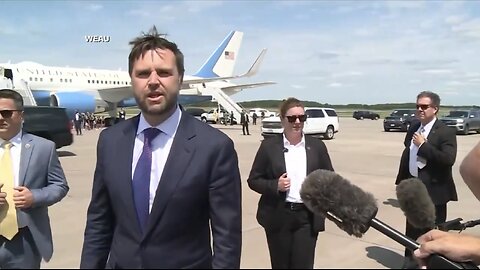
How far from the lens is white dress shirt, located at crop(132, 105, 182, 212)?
1.96 m

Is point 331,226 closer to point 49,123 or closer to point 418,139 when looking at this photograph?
point 418,139

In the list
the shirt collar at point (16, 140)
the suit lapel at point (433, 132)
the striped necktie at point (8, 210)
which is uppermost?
the shirt collar at point (16, 140)

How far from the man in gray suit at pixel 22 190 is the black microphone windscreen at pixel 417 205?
7.71 feet

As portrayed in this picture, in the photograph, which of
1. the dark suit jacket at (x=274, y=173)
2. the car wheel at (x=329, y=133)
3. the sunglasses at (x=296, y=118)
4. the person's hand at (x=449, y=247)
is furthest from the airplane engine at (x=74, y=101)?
the person's hand at (x=449, y=247)

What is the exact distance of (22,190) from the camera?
301cm

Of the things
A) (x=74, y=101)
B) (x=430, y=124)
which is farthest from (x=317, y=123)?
(x=430, y=124)

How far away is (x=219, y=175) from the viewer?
199 centimetres

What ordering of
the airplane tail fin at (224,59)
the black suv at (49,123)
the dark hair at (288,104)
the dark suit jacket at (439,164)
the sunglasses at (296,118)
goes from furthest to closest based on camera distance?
the airplane tail fin at (224,59)
the black suv at (49,123)
the dark suit jacket at (439,164)
the dark hair at (288,104)
the sunglasses at (296,118)

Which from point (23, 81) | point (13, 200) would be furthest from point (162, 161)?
point (23, 81)

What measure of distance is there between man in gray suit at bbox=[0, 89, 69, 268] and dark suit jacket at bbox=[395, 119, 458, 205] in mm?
3632

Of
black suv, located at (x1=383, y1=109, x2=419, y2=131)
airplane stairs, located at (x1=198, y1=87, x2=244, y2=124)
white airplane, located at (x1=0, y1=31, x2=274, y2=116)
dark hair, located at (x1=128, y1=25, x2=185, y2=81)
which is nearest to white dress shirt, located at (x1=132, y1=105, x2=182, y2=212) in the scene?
dark hair, located at (x1=128, y1=25, x2=185, y2=81)

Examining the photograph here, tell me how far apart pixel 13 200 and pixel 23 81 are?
2974cm

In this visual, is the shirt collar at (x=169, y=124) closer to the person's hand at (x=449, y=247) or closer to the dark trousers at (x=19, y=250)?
the person's hand at (x=449, y=247)

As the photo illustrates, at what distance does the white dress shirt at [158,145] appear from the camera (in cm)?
196
